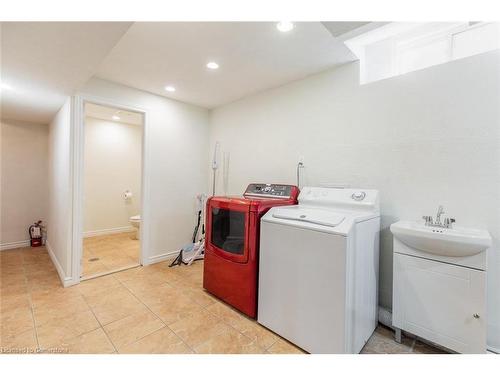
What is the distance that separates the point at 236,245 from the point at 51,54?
202 centimetres

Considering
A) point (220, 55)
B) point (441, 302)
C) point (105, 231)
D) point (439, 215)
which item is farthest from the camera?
point (105, 231)

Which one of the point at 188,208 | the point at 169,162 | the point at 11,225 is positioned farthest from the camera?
the point at 11,225

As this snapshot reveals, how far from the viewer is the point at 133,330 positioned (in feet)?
6.02

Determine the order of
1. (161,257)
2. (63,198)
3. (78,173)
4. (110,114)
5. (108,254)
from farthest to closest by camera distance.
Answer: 1. (110,114)
2. (108,254)
3. (161,257)
4. (63,198)
5. (78,173)

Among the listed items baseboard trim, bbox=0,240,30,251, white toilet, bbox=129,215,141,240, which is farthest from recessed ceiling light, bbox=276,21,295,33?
baseboard trim, bbox=0,240,30,251

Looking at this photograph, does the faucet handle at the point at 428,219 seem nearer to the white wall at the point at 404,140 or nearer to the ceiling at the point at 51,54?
the white wall at the point at 404,140

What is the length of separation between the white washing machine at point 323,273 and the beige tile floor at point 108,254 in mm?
2219

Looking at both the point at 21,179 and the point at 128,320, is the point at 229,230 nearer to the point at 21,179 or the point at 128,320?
the point at 128,320

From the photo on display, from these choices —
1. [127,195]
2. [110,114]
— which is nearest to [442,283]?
[110,114]

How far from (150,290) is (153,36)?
2.43 metres

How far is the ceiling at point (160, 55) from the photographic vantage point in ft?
4.78

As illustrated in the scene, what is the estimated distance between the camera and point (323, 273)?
1544 mm

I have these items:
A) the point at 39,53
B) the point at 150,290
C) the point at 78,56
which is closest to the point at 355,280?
the point at 150,290
